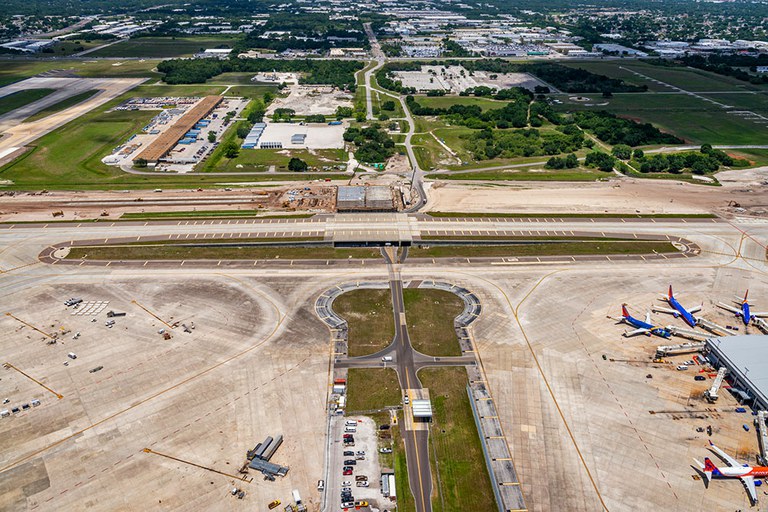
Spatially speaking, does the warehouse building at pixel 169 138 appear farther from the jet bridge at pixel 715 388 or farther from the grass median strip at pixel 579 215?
the jet bridge at pixel 715 388

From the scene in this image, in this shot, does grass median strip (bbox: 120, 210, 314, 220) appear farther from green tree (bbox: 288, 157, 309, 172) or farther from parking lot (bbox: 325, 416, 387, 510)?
parking lot (bbox: 325, 416, 387, 510)

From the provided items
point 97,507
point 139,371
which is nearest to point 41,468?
point 97,507

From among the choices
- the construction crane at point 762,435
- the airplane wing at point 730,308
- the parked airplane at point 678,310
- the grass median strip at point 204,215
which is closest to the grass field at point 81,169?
the grass median strip at point 204,215

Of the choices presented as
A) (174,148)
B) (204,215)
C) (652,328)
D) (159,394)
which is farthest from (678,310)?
(174,148)

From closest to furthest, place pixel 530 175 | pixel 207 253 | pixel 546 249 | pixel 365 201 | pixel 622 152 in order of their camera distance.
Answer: pixel 207 253 → pixel 546 249 → pixel 365 201 → pixel 530 175 → pixel 622 152

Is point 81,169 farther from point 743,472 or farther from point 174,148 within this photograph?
point 743,472

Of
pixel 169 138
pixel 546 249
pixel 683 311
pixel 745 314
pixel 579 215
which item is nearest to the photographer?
pixel 745 314
